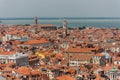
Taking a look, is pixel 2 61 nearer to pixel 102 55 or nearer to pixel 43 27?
pixel 102 55

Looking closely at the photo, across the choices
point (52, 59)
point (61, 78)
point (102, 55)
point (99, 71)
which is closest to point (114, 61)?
point (102, 55)

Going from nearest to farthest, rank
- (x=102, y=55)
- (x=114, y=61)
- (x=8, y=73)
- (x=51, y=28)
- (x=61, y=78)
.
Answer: (x=61, y=78) < (x=8, y=73) < (x=114, y=61) < (x=102, y=55) < (x=51, y=28)

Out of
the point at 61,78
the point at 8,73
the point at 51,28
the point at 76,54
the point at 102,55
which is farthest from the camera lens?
the point at 51,28

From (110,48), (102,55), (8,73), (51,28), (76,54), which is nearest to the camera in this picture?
(8,73)

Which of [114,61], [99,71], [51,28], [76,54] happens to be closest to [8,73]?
[99,71]

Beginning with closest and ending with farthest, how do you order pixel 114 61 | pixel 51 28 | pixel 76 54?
1. pixel 114 61
2. pixel 76 54
3. pixel 51 28

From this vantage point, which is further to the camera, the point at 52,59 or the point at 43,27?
the point at 43,27

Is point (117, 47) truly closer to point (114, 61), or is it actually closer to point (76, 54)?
point (76, 54)

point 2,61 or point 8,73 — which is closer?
point 8,73

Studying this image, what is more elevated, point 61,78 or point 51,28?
point 61,78
